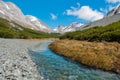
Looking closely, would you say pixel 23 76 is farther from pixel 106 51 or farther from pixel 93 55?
pixel 106 51

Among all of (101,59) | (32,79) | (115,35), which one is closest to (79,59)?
(101,59)

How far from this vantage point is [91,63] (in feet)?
131

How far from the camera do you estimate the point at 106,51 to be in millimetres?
46719

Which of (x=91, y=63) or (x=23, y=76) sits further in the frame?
(x=91, y=63)

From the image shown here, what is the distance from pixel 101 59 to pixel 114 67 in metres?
4.98

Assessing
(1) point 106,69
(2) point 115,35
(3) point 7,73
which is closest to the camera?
(3) point 7,73

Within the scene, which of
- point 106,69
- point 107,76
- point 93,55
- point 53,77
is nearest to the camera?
point 53,77

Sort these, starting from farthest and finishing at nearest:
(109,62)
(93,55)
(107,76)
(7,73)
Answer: (93,55)
(109,62)
(107,76)
(7,73)

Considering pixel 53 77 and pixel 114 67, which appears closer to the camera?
pixel 53 77

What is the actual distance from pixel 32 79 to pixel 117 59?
20.1 metres

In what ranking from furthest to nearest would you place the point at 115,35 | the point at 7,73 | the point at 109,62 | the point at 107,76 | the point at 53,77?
the point at 115,35 → the point at 109,62 → the point at 107,76 → the point at 53,77 → the point at 7,73

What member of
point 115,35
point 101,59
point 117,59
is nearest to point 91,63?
point 101,59

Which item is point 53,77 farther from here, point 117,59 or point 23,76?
point 117,59

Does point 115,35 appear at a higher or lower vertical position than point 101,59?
higher
